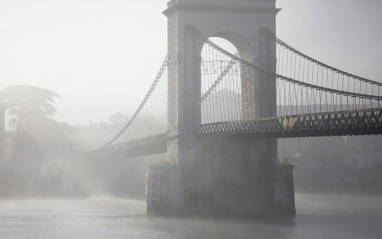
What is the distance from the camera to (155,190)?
54.7 m

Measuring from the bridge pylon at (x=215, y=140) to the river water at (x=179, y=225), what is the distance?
8.95 ft

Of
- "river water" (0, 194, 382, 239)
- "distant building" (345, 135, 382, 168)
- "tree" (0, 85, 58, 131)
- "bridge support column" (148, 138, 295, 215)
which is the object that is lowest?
"river water" (0, 194, 382, 239)

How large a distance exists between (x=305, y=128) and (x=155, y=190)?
1420 cm

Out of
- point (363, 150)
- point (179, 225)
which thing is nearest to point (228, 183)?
point (179, 225)

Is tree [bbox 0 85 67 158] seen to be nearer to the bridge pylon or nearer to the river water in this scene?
the river water

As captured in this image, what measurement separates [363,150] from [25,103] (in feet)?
188

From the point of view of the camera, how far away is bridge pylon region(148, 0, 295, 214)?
2178 inches

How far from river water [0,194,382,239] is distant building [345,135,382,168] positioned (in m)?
49.3

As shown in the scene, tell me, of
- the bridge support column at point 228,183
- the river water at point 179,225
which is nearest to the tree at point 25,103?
the river water at point 179,225

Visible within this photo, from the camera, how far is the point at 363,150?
11525 cm

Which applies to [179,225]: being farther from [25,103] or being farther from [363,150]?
[363,150]

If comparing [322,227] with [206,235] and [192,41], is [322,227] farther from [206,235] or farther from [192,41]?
[192,41]

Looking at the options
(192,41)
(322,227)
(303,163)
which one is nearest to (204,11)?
(192,41)

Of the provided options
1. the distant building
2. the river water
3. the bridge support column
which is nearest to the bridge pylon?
the bridge support column
